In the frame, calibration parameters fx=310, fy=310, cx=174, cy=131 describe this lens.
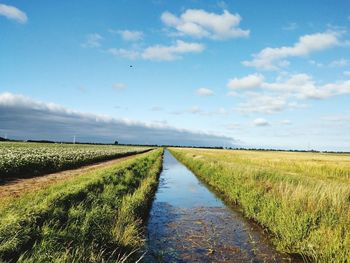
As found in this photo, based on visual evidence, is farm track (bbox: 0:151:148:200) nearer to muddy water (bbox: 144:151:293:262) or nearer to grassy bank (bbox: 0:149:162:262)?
grassy bank (bbox: 0:149:162:262)

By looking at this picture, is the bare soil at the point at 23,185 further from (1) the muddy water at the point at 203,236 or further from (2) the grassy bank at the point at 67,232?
(1) the muddy water at the point at 203,236

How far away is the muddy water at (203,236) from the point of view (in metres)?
8.92

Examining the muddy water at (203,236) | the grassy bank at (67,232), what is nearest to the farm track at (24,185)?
the grassy bank at (67,232)

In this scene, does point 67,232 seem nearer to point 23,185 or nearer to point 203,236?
point 203,236

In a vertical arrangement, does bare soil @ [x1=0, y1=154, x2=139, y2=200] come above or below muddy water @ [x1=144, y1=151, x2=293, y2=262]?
above

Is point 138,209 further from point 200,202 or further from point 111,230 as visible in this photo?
point 200,202

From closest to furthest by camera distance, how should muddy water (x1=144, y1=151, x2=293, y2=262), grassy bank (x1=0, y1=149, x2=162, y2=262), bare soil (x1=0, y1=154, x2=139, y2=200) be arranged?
grassy bank (x1=0, y1=149, x2=162, y2=262), muddy water (x1=144, y1=151, x2=293, y2=262), bare soil (x1=0, y1=154, x2=139, y2=200)

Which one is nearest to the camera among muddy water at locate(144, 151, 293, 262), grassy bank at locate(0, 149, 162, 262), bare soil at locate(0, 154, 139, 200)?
grassy bank at locate(0, 149, 162, 262)

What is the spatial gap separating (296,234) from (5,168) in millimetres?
20632

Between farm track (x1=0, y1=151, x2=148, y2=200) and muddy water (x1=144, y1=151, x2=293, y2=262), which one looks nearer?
muddy water (x1=144, y1=151, x2=293, y2=262)

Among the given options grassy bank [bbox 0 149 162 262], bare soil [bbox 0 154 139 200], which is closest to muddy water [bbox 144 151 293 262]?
grassy bank [bbox 0 149 162 262]

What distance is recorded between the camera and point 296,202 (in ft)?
36.6

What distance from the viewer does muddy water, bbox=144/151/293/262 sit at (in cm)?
892

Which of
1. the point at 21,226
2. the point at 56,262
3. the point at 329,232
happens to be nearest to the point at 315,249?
the point at 329,232
